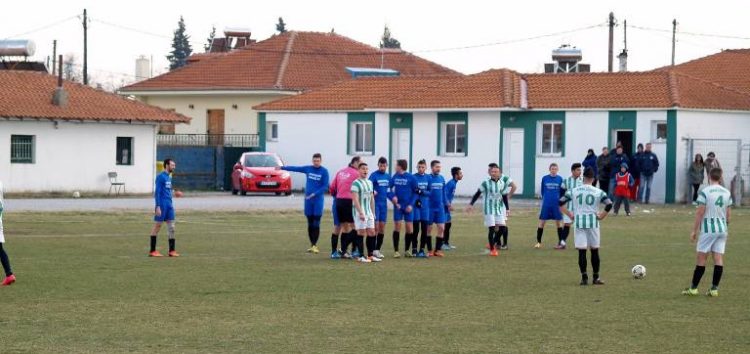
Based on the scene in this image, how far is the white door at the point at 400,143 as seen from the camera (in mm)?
51969

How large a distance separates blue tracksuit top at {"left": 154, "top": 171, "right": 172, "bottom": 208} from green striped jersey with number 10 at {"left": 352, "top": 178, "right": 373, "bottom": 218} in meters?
3.38

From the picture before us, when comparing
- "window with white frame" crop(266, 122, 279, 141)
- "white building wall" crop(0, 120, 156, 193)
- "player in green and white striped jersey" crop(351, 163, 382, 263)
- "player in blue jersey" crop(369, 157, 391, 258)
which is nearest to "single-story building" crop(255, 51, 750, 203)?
"window with white frame" crop(266, 122, 279, 141)

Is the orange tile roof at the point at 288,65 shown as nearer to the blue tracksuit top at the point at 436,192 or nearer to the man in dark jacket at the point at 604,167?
the man in dark jacket at the point at 604,167

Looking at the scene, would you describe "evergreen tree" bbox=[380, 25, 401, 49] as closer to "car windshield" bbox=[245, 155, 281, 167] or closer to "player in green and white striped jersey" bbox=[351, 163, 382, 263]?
"car windshield" bbox=[245, 155, 281, 167]

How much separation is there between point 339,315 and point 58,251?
417 inches

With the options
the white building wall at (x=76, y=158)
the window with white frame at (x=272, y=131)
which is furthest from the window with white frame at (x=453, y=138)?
the white building wall at (x=76, y=158)

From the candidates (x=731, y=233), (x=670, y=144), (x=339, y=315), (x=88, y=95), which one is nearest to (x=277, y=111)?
(x=88, y=95)

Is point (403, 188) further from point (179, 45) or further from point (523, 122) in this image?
point (179, 45)

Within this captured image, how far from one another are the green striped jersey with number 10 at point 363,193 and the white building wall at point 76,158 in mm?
26570

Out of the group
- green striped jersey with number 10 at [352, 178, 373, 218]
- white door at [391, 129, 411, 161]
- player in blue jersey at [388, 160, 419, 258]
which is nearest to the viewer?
green striped jersey with number 10 at [352, 178, 373, 218]

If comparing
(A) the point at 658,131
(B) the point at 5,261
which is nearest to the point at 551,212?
(B) the point at 5,261

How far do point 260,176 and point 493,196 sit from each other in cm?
2415

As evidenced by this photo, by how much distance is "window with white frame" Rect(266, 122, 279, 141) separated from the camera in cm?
5619

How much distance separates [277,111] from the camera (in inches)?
2188
